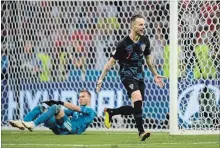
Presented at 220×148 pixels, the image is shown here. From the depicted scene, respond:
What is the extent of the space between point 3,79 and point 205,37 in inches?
172

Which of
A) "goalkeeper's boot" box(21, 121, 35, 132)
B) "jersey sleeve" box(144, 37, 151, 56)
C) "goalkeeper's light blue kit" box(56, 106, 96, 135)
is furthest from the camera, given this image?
"goalkeeper's light blue kit" box(56, 106, 96, 135)

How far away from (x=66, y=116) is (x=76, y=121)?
215 millimetres

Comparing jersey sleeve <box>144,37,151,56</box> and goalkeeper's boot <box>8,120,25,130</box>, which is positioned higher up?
jersey sleeve <box>144,37,151,56</box>

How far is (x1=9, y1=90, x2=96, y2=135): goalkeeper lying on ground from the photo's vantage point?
10305 mm

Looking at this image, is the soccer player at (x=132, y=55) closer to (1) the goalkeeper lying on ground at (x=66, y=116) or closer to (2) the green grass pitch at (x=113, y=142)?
(2) the green grass pitch at (x=113, y=142)

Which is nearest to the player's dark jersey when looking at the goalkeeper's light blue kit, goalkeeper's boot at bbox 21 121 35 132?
goalkeeper's boot at bbox 21 121 35 132

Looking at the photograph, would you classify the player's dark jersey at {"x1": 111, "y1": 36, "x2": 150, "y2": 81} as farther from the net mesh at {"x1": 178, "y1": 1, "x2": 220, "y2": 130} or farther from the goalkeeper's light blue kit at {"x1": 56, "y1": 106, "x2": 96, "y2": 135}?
the net mesh at {"x1": 178, "y1": 1, "x2": 220, "y2": 130}

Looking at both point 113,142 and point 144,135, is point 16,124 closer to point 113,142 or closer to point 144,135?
point 113,142

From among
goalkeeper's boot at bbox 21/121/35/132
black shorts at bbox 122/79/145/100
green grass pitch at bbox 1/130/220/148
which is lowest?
green grass pitch at bbox 1/130/220/148

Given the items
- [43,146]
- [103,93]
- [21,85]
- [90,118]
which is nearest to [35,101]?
[21,85]

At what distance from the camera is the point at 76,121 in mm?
10859

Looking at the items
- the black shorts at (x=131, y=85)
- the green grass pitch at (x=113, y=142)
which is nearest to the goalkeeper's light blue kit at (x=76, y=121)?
the green grass pitch at (x=113, y=142)

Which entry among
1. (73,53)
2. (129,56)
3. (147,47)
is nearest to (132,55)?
(129,56)

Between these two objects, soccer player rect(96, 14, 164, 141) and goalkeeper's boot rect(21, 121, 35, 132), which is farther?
goalkeeper's boot rect(21, 121, 35, 132)
